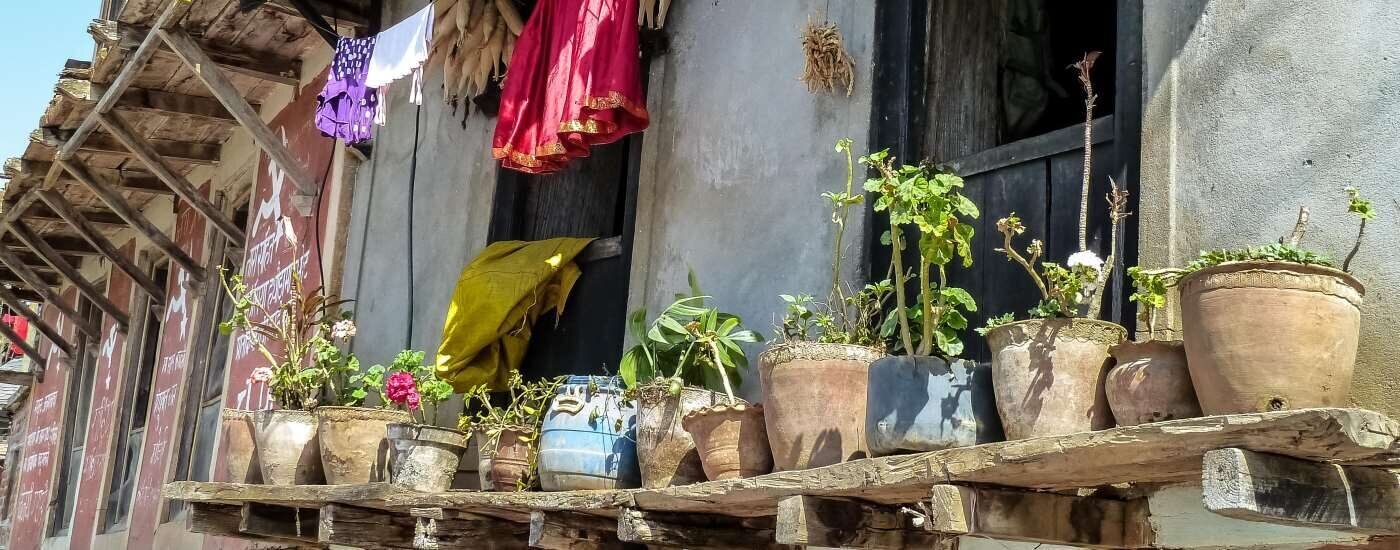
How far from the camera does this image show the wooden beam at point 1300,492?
289 centimetres

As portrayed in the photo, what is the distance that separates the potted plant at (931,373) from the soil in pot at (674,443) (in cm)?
94

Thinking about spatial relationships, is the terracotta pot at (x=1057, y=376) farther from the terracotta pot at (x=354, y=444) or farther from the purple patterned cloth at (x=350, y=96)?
the purple patterned cloth at (x=350, y=96)

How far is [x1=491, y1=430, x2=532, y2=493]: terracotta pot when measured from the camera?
5.59 meters

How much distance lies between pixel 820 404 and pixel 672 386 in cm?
70

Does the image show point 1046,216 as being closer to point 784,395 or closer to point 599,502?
point 784,395

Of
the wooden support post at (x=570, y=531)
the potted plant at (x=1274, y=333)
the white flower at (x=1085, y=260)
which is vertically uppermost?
the white flower at (x=1085, y=260)

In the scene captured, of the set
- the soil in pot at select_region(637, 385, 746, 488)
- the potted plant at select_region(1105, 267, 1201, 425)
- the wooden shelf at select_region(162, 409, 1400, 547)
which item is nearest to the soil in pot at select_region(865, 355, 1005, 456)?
the wooden shelf at select_region(162, 409, 1400, 547)

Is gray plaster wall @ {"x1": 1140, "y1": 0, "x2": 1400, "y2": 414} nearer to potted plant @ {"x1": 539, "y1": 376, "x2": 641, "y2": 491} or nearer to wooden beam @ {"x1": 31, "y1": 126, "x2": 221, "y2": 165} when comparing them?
potted plant @ {"x1": 539, "y1": 376, "x2": 641, "y2": 491}

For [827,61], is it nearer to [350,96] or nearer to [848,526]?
[848,526]

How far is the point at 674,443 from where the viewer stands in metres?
4.75

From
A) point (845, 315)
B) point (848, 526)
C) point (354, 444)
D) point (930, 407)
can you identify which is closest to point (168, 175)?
point (354, 444)

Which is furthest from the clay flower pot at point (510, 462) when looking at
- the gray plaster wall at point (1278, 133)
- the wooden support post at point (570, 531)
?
the gray plaster wall at point (1278, 133)

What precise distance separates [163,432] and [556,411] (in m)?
6.63

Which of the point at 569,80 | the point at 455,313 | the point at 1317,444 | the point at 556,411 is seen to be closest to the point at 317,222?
the point at 455,313
